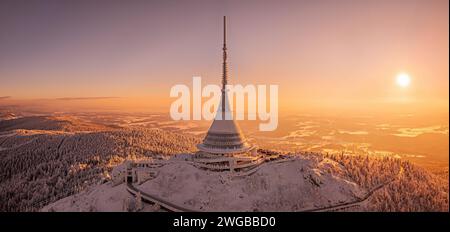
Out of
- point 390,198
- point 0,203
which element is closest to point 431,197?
point 390,198

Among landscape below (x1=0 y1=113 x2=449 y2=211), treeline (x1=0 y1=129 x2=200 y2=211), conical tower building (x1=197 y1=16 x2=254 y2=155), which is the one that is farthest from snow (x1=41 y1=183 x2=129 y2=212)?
treeline (x1=0 y1=129 x2=200 y2=211)

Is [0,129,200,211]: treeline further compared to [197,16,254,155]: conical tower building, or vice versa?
[0,129,200,211]: treeline

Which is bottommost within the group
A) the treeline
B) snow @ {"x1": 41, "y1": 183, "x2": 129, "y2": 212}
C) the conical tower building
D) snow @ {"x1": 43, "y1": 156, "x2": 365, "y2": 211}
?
the treeline

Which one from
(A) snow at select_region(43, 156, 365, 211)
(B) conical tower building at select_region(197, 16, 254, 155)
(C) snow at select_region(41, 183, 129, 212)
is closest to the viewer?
(A) snow at select_region(43, 156, 365, 211)

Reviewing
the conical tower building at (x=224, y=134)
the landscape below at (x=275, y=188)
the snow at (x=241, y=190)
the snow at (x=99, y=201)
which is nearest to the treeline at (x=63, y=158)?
the landscape below at (x=275, y=188)

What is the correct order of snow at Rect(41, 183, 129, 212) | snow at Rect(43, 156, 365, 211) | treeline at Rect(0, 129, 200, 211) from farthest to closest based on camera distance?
1. treeline at Rect(0, 129, 200, 211)
2. snow at Rect(41, 183, 129, 212)
3. snow at Rect(43, 156, 365, 211)

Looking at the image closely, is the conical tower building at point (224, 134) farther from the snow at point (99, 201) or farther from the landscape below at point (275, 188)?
the snow at point (99, 201)

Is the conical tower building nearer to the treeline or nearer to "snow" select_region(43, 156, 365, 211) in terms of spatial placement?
"snow" select_region(43, 156, 365, 211)

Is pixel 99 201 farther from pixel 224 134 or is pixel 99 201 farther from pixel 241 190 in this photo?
pixel 224 134
